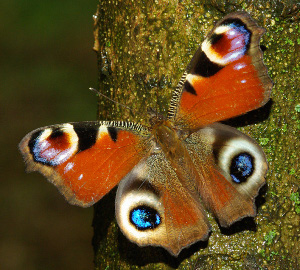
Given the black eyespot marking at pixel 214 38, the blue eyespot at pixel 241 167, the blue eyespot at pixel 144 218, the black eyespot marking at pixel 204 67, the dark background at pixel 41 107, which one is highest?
the black eyespot marking at pixel 214 38

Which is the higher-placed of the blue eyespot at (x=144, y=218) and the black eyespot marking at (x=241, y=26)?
the black eyespot marking at (x=241, y=26)

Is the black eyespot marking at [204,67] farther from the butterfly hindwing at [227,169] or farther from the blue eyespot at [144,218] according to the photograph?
the blue eyespot at [144,218]

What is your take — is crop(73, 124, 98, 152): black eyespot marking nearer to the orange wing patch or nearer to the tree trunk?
the tree trunk

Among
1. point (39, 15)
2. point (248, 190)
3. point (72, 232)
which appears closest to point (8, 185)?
point (72, 232)

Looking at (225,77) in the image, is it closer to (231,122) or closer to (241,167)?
(231,122)

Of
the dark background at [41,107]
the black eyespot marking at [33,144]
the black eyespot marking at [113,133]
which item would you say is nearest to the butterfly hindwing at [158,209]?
the black eyespot marking at [113,133]

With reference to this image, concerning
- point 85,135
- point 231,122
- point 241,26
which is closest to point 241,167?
point 231,122

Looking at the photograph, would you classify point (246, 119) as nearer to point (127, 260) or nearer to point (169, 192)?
point (169, 192)
